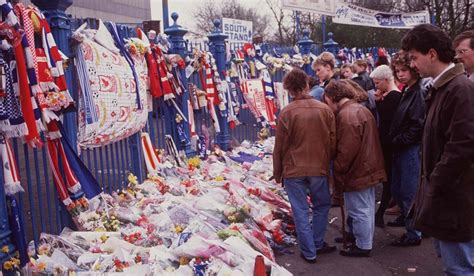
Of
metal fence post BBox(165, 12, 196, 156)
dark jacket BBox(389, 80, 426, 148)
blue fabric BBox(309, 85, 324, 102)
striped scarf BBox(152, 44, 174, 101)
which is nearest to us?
dark jacket BBox(389, 80, 426, 148)

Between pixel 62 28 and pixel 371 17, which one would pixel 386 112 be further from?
pixel 371 17

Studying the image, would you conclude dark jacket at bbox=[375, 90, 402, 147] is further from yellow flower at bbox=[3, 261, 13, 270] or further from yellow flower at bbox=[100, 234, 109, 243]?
yellow flower at bbox=[3, 261, 13, 270]

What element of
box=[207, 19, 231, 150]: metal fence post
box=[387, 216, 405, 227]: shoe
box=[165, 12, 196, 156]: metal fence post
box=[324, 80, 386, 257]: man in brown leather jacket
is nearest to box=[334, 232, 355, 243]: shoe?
box=[324, 80, 386, 257]: man in brown leather jacket

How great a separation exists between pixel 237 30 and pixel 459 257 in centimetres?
739

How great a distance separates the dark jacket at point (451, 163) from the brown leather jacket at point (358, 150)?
1.79m

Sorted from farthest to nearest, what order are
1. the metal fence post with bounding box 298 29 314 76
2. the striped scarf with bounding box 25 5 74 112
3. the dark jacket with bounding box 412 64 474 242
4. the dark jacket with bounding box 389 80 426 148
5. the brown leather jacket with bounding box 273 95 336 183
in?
1. the metal fence post with bounding box 298 29 314 76
2. the dark jacket with bounding box 389 80 426 148
3. the brown leather jacket with bounding box 273 95 336 183
4. the striped scarf with bounding box 25 5 74 112
5. the dark jacket with bounding box 412 64 474 242

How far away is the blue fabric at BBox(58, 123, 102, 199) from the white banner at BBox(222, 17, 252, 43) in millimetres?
4938

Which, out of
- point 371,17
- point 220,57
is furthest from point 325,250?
point 371,17

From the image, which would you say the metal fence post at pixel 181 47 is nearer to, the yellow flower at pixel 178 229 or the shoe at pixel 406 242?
the yellow flower at pixel 178 229

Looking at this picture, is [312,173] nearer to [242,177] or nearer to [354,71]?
[242,177]

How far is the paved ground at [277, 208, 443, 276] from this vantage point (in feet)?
15.1

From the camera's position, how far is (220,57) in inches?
330

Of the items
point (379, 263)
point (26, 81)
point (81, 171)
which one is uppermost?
point (26, 81)

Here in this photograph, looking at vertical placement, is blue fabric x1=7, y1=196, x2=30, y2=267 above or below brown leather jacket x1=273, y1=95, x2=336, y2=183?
below
